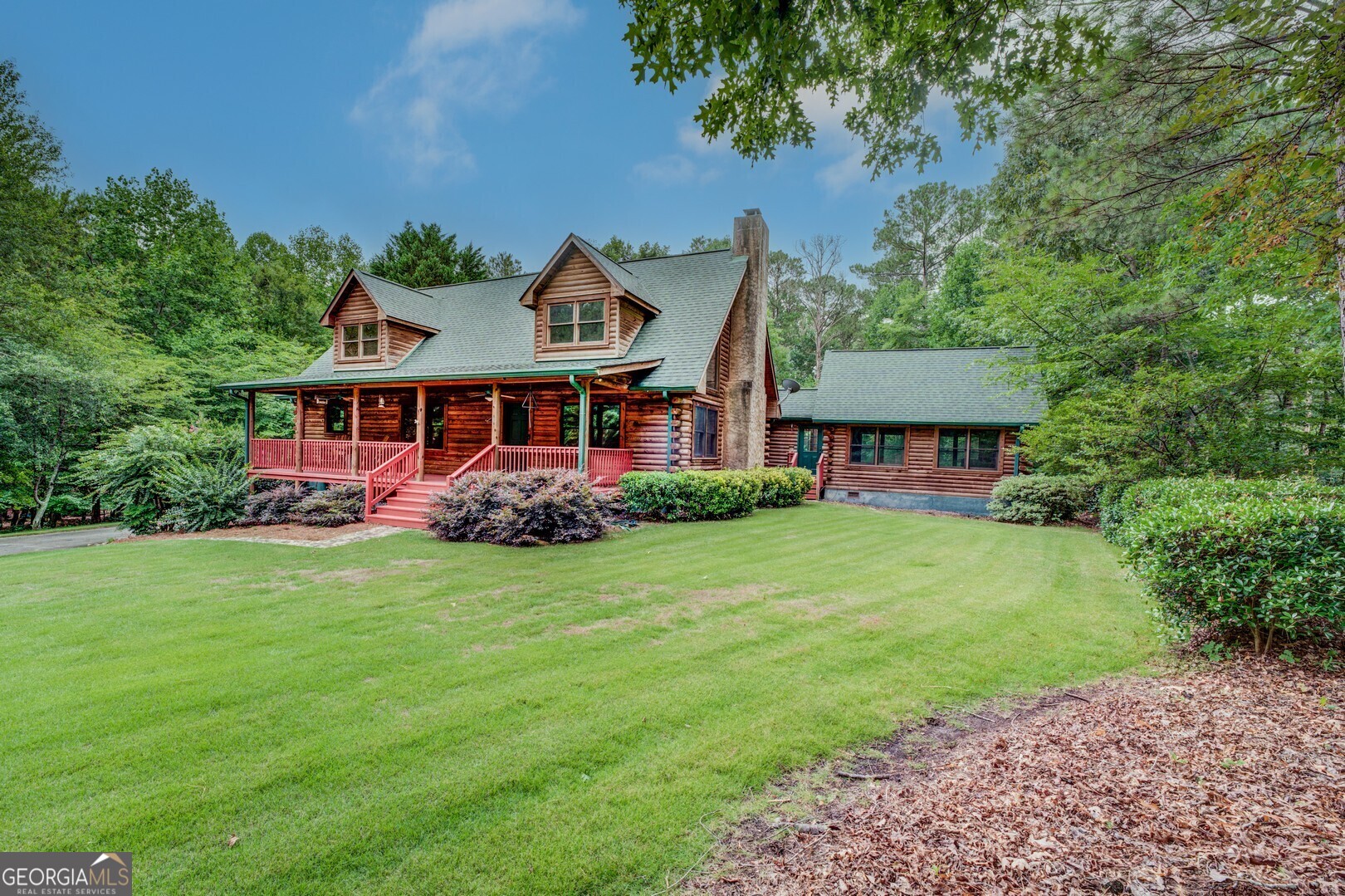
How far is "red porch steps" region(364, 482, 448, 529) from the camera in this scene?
1203 centimetres

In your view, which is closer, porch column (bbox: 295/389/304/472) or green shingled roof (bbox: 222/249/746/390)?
green shingled roof (bbox: 222/249/746/390)

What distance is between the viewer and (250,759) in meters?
3.04

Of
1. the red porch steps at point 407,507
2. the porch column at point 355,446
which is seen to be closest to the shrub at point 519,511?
the red porch steps at point 407,507

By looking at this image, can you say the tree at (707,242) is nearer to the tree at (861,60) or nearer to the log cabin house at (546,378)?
the log cabin house at (546,378)

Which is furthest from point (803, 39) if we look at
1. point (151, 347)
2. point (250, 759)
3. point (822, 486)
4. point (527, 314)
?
point (151, 347)

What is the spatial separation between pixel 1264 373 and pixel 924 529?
6498 mm

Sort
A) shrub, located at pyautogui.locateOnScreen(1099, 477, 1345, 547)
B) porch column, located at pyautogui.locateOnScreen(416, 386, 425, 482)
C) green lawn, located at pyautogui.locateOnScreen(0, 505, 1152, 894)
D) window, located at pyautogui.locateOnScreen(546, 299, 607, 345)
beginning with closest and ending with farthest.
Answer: green lawn, located at pyautogui.locateOnScreen(0, 505, 1152, 894)
shrub, located at pyautogui.locateOnScreen(1099, 477, 1345, 547)
porch column, located at pyautogui.locateOnScreen(416, 386, 425, 482)
window, located at pyautogui.locateOnScreen(546, 299, 607, 345)

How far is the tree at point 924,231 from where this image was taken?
35.6 m

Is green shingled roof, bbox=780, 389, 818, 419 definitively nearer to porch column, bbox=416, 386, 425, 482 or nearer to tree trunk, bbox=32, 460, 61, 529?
porch column, bbox=416, 386, 425, 482

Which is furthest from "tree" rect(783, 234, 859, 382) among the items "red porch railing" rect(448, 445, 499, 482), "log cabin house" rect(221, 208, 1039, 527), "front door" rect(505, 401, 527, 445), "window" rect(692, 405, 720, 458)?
"red porch railing" rect(448, 445, 499, 482)

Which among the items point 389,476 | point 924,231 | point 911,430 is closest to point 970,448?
point 911,430

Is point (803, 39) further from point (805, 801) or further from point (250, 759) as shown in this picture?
point (250, 759)

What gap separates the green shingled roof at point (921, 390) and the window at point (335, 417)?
1797cm

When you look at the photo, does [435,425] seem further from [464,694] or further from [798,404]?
[464,694]
